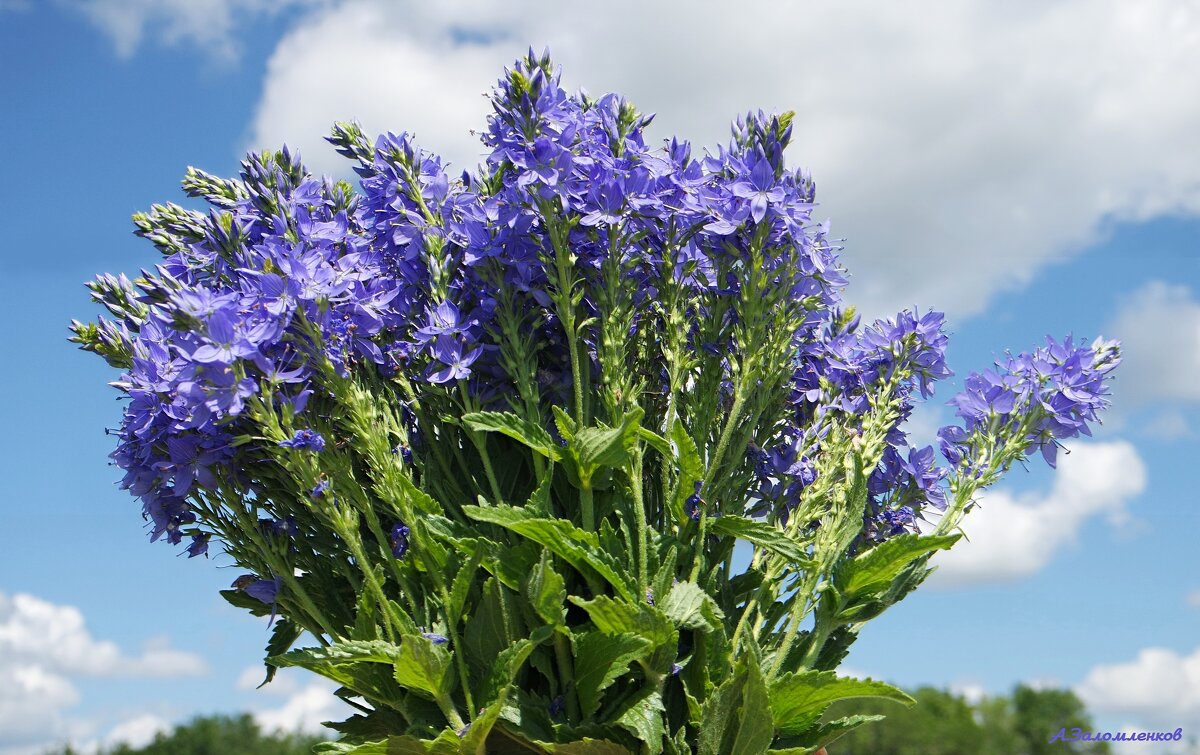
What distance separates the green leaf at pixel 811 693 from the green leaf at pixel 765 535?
0.25m

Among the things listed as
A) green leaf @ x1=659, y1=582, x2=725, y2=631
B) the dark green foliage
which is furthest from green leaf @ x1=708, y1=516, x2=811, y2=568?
the dark green foliage

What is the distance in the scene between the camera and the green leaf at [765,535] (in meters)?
2.32

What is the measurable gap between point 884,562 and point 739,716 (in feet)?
1.73

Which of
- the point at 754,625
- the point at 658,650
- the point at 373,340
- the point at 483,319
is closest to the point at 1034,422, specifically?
the point at 754,625

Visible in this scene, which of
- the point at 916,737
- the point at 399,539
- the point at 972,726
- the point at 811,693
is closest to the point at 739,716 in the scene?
the point at 811,693

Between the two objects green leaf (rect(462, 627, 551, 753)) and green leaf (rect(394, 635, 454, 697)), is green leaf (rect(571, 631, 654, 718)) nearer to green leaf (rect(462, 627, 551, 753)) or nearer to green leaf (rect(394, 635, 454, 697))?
green leaf (rect(462, 627, 551, 753))

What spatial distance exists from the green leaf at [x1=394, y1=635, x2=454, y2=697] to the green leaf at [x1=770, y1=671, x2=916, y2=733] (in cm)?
72

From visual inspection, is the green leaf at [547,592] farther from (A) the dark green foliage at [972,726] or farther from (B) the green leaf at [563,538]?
(A) the dark green foliage at [972,726]

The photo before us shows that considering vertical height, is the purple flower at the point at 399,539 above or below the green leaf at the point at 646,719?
above

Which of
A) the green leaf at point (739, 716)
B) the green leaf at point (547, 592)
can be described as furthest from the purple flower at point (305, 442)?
the green leaf at point (739, 716)

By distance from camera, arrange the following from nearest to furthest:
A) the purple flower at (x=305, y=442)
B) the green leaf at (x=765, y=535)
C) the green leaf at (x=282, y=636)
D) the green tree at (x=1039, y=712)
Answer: the purple flower at (x=305, y=442) → the green leaf at (x=765, y=535) → the green leaf at (x=282, y=636) → the green tree at (x=1039, y=712)

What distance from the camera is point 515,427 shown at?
2264 mm

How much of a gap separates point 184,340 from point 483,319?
68 centimetres

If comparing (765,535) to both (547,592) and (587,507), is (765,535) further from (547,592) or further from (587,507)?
(547,592)
